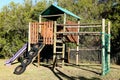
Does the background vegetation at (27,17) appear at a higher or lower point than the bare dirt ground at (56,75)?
higher

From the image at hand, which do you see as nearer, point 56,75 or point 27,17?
point 56,75

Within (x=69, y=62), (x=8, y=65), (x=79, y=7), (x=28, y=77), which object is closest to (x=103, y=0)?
(x=79, y=7)

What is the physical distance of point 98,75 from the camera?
50.3ft

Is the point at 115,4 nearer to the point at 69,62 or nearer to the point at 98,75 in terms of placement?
the point at 69,62

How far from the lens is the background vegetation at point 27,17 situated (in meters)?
21.9

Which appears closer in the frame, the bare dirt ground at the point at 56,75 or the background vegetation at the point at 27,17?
the bare dirt ground at the point at 56,75

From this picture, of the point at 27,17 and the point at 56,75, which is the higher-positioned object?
the point at 27,17

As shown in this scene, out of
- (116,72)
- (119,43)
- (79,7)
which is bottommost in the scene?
(116,72)

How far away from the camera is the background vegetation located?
2192 cm

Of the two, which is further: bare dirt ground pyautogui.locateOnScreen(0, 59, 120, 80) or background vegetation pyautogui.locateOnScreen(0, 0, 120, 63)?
background vegetation pyautogui.locateOnScreen(0, 0, 120, 63)

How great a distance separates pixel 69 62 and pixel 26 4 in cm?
648

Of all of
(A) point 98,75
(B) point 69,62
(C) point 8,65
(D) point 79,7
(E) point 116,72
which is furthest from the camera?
(D) point 79,7

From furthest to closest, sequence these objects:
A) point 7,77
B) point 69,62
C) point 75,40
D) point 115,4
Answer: point 115,4, point 69,62, point 75,40, point 7,77

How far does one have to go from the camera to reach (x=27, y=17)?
23469 millimetres
